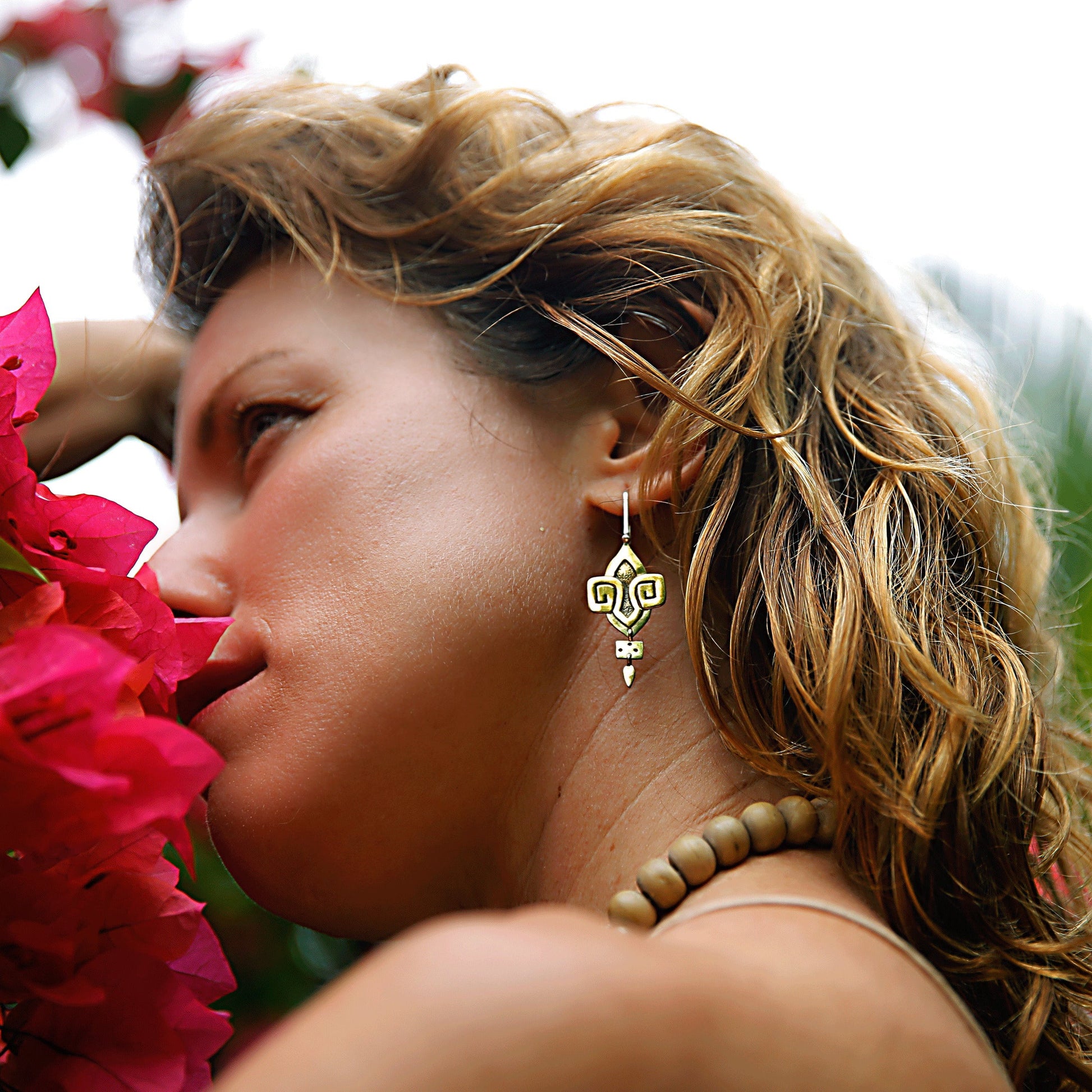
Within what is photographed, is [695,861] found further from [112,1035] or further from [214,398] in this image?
[214,398]

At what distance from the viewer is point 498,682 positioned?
1.24 metres

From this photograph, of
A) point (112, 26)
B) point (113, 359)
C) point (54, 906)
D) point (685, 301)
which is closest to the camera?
point (54, 906)

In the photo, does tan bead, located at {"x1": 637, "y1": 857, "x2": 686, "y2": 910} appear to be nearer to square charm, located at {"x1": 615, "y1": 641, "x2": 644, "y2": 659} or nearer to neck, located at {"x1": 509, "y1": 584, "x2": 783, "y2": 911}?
neck, located at {"x1": 509, "y1": 584, "x2": 783, "y2": 911}

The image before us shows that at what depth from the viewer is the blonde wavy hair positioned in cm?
110

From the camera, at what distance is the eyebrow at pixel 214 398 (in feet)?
4.74

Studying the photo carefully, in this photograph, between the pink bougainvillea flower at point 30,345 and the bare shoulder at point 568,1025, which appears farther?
the pink bougainvillea flower at point 30,345

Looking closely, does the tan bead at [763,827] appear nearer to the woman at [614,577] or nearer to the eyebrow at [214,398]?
the woman at [614,577]

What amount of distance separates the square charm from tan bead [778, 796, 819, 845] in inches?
9.1

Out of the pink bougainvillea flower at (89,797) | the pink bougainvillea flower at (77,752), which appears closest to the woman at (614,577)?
the pink bougainvillea flower at (89,797)

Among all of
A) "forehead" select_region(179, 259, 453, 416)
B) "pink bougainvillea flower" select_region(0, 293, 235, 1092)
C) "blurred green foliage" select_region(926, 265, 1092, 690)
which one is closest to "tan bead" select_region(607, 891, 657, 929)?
"pink bougainvillea flower" select_region(0, 293, 235, 1092)

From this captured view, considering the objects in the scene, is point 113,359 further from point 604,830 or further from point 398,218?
point 604,830

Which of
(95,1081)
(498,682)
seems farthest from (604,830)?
(95,1081)

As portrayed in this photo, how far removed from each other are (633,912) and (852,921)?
0.24 metres

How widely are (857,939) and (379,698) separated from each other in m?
0.58
